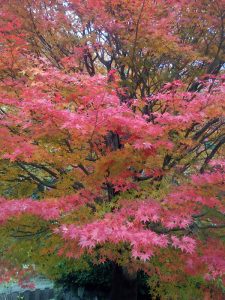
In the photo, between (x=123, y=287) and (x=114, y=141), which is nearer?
(x=114, y=141)

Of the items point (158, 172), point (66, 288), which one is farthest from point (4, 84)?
point (66, 288)

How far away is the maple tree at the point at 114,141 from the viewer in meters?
3.86

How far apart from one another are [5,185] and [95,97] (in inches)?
99.8

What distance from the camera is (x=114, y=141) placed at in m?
5.46

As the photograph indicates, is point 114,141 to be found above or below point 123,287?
above

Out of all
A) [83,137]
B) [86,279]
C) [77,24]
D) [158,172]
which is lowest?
[86,279]

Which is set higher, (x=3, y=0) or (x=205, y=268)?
(x=3, y=0)

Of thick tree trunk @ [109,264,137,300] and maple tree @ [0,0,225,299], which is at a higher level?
maple tree @ [0,0,225,299]

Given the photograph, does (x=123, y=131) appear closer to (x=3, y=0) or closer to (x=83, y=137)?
(x=83, y=137)

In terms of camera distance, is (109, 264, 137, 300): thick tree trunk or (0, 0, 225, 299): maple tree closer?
(0, 0, 225, 299): maple tree

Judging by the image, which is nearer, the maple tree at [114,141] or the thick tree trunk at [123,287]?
the maple tree at [114,141]

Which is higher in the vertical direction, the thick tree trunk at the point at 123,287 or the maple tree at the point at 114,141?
the maple tree at the point at 114,141

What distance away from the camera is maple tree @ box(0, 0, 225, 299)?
386 centimetres

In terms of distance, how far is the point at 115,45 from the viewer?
20.7ft
